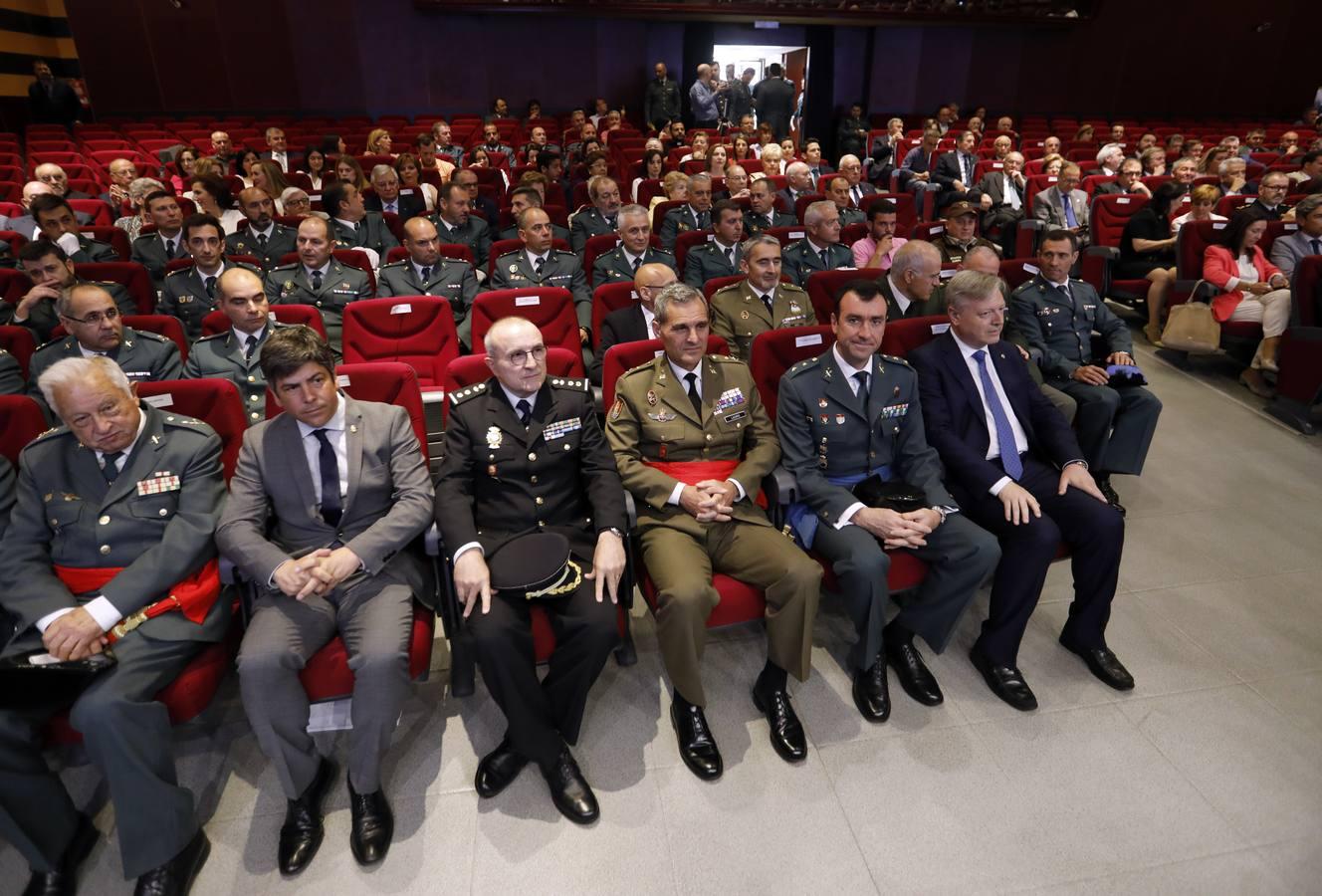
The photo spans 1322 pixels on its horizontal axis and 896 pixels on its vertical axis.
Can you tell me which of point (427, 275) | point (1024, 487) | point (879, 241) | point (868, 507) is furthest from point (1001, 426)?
point (427, 275)

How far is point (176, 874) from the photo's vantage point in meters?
1.69

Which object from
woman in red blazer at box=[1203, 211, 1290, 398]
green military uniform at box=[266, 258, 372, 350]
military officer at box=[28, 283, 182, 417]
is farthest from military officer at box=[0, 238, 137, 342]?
woman in red blazer at box=[1203, 211, 1290, 398]

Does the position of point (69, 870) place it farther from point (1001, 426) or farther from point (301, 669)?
point (1001, 426)

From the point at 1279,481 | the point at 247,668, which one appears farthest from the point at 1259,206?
the point at 247,668

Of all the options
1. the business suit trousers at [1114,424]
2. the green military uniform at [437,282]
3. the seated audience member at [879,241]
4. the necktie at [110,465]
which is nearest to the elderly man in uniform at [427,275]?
the green military uniform at [437,282]

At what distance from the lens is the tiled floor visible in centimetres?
173

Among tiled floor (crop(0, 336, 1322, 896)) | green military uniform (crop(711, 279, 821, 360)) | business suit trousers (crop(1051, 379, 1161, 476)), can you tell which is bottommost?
tiled floor (crop(0, 336, 1322, 896))

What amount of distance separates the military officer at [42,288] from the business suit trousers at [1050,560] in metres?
3.92

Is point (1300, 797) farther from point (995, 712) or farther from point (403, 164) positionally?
point (403, 164)

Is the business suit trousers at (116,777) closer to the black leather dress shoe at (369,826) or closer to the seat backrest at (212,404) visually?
the black leather dress shoe at (369,826)

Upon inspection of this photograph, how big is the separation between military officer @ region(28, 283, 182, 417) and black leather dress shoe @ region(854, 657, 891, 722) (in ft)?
9.39

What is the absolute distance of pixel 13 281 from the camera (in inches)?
142

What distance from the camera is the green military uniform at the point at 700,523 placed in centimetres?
197

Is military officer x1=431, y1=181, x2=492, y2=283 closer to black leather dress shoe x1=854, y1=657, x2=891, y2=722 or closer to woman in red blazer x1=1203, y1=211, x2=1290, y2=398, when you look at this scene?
black leather dress shoe x1=854, y1=657, x2=891, y2=722
